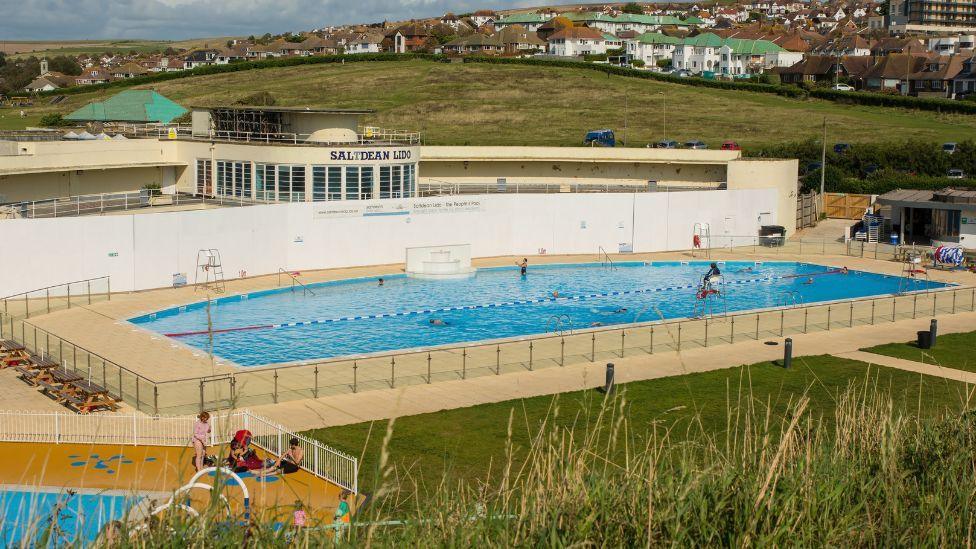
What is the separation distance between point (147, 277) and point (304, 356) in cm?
1084

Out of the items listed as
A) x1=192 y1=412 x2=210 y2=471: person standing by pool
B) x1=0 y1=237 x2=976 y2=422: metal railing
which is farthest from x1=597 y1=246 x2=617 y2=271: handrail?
x1=192 y1=412 x2=210 y2=471: person standing by pool

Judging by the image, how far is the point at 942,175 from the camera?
7200 cm

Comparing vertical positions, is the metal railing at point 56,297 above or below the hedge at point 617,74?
below

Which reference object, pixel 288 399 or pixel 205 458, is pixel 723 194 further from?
pixel 205 458

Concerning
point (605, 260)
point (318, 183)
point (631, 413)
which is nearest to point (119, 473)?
point (631, 413)

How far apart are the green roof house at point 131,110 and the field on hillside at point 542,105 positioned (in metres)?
19.6

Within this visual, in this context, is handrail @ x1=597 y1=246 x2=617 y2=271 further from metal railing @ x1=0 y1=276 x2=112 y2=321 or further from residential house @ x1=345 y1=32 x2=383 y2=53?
residential house @ x1=345 y1=32 x2=383 y2=53

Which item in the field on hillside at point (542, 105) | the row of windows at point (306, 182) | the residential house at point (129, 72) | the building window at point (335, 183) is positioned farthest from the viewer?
the residential house at point (129, 72)

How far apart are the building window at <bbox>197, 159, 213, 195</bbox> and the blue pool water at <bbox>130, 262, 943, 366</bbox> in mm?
9802

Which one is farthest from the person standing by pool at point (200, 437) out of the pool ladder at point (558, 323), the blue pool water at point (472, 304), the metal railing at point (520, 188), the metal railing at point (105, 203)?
the metal railing at point (520, 188)

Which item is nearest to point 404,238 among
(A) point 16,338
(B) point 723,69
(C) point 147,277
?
(C) point 147,277

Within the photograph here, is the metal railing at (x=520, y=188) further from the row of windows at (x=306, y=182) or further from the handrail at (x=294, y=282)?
the handrail at (x=294, y=282)

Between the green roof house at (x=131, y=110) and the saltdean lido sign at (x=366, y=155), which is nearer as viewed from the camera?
the saltdean lido sign at (x=366, y=155)

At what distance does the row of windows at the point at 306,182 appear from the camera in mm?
47125
